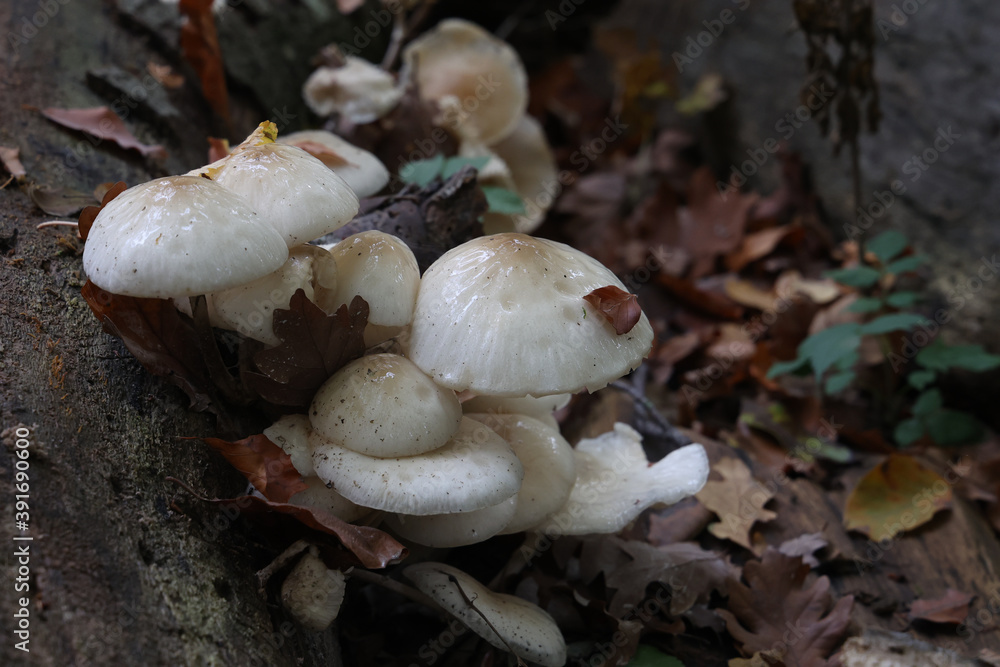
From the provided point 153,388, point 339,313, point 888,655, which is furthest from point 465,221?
point 888,655

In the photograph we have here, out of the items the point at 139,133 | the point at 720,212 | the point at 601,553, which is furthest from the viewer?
the point at 720,212

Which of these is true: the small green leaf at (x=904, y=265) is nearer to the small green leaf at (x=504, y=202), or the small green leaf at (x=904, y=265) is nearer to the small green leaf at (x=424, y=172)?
the small green leaf at (x=504, y=202)

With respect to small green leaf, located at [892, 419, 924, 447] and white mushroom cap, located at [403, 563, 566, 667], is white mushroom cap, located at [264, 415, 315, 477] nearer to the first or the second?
white mushroom cap, located at [403, 563, 566, 667]

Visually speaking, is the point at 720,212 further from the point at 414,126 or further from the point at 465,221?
the point at 465,221

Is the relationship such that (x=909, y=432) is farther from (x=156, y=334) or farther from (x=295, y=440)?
(x=156, y=334)

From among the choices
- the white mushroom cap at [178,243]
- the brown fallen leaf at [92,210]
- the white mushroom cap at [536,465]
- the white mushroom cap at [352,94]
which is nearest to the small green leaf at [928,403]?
the white mushroom cap at [536,465]

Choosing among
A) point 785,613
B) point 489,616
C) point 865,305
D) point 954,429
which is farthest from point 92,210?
point 954,429

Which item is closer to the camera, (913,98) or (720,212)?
(913,98)
